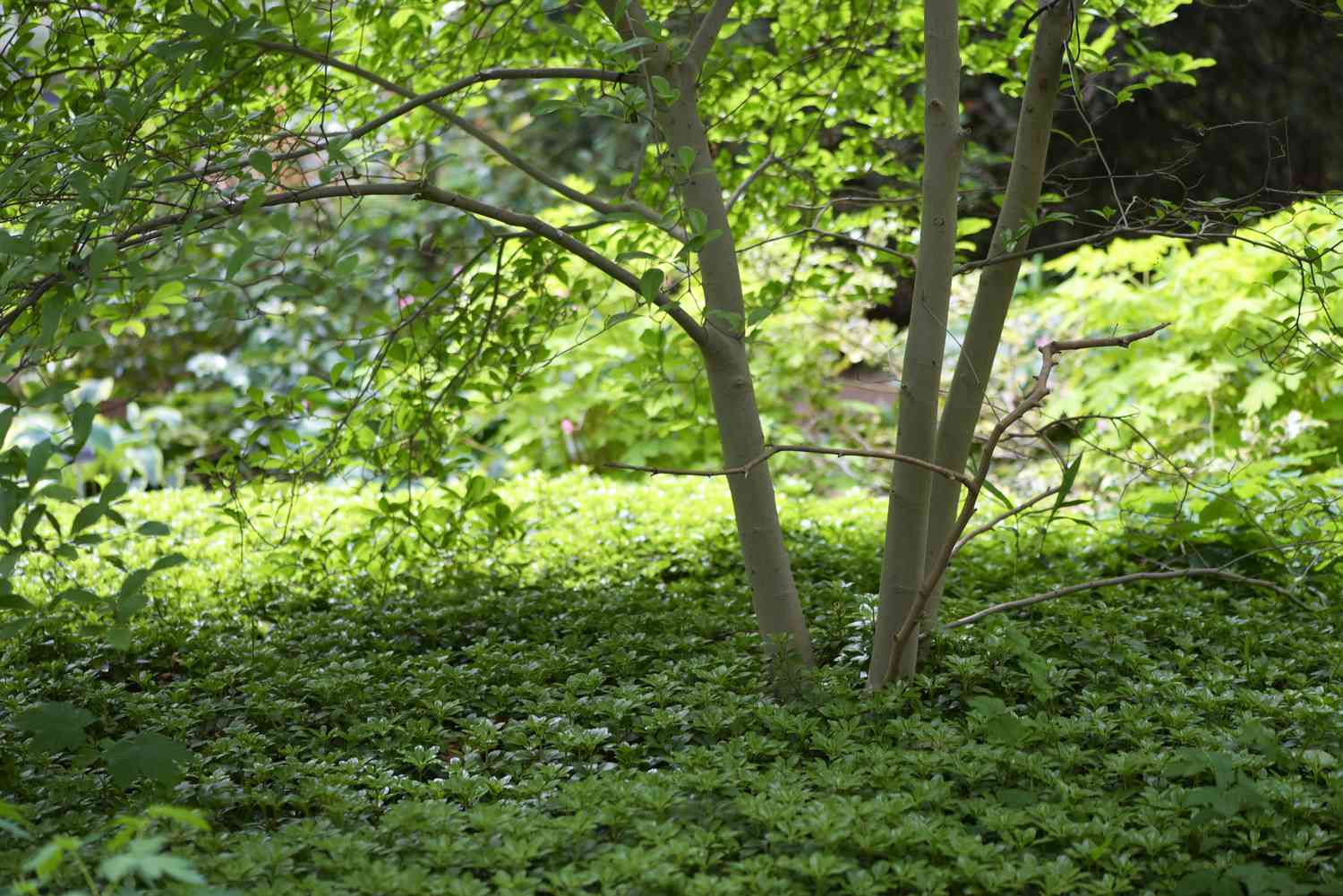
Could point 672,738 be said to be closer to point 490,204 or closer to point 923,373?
point 923,373

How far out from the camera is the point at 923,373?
8.83 feet

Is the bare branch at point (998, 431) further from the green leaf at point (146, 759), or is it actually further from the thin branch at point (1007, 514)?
the green leaf at point (146, 759)

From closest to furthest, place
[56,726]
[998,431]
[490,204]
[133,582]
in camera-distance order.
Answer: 1. [133,582]
2. [998,431]
3. [56,726]
4. [490,204]

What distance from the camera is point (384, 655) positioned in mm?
3072

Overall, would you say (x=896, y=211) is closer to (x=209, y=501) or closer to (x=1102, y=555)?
(x=1102, y=555)

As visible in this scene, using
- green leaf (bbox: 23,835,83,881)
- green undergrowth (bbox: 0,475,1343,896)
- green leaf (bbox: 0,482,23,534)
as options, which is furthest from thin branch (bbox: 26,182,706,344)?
green leaf (bbox: 23,835,83,881)

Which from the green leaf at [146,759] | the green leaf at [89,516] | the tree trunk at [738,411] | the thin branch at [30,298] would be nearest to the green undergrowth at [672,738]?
the green leaf at [146,759]

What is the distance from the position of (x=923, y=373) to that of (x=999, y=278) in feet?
0.99

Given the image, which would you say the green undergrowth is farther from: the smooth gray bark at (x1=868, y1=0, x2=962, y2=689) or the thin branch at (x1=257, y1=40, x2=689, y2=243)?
the thin branch at (x1=257, y1=40, x2=689, y2=243)

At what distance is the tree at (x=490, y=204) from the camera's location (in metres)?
2.05

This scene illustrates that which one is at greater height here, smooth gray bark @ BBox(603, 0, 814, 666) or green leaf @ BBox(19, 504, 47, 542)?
smooth gray bark @ BBox(603, 0, 814, 666)

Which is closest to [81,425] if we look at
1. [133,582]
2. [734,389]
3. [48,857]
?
[133,582]

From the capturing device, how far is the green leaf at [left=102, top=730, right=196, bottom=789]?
2184 millimetres

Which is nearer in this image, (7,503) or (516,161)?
(7,503)
